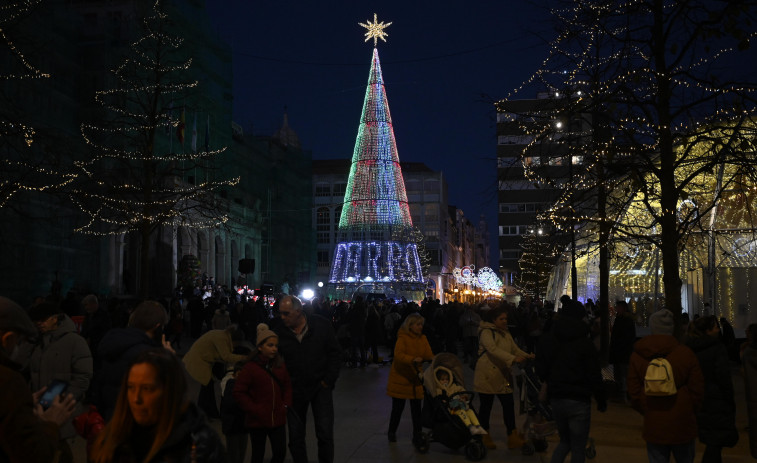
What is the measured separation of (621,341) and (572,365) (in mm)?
7900

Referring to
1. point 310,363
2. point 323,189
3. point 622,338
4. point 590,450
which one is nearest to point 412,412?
point 590,450

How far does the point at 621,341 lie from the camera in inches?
588

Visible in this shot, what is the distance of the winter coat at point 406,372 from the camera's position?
10508mm

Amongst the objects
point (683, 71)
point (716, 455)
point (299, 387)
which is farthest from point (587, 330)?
point (683, 71)

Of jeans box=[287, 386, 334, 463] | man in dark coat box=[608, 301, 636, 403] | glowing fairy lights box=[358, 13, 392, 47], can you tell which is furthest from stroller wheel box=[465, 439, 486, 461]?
glowing fairy lights box=[358, 13, 392, 47]

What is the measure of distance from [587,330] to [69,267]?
37.4 meters

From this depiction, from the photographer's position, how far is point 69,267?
4103 cm

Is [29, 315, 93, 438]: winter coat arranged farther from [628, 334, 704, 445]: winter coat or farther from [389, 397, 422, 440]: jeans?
[628, 334, 704, 445]: winter coat

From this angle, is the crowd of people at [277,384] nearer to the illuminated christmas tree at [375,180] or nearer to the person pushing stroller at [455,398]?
the person pushing stroller at [455,398]

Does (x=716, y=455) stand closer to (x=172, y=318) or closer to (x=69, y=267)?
(x=172, y=318)

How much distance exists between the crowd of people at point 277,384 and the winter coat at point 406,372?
0.7 inches

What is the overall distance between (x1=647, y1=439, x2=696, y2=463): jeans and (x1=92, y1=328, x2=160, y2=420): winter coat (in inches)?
155

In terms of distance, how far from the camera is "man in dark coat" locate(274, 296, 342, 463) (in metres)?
8.24

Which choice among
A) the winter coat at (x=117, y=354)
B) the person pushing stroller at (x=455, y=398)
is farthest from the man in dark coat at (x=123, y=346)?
the person pushing stroller at (x=455, y=398)
